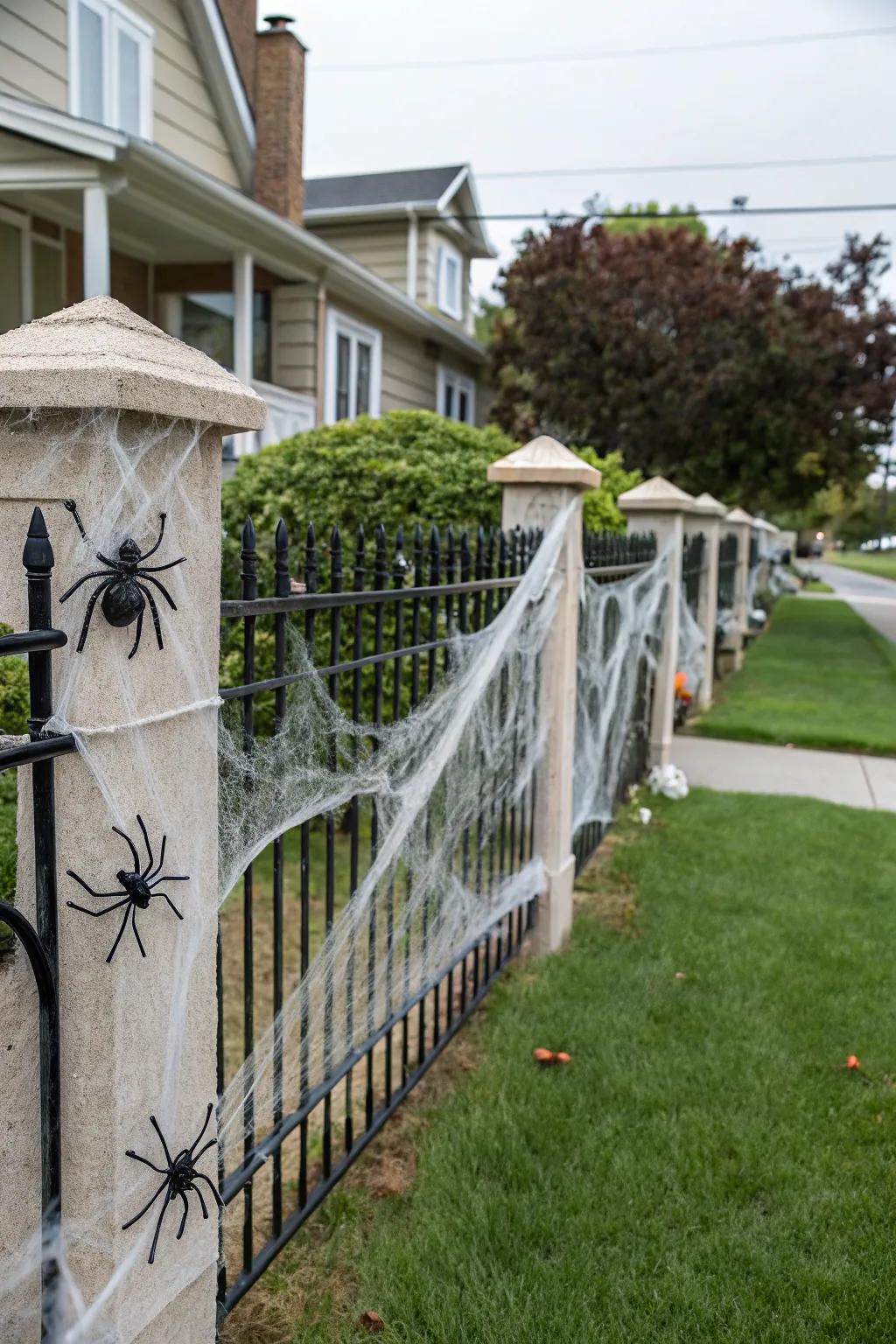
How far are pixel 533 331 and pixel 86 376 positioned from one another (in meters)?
17.0

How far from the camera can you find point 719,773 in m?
7.64

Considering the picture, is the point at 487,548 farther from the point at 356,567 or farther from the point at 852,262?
the point at 852,262

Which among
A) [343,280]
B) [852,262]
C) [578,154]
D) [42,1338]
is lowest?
[42,1338]

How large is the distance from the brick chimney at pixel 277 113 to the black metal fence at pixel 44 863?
497 inches

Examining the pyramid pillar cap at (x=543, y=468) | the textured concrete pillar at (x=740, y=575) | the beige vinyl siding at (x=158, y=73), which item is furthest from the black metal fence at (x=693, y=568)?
the beige vinyl siding at (x=158, y=73)

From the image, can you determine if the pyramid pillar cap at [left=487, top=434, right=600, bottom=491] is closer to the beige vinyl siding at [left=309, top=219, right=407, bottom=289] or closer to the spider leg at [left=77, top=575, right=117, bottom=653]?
the spider leg at [left=77, top=575, right=117, bottom=653]

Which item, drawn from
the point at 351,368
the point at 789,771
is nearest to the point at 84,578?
the point at 789,771

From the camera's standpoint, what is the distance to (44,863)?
1.53 m

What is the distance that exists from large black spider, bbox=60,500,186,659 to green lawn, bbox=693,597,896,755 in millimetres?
7823

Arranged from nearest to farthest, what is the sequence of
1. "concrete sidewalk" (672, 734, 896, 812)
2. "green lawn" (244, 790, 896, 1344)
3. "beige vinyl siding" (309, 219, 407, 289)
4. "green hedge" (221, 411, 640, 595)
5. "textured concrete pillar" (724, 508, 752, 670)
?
"green lawn" (244, 790, 896, 1344) → "green hedge" (221, 411, 640, 595) → "concrete sidewalk" (672, 734, 896, 812) → "textured concrete pillar" (724, 508, 752, 670) → "beige vinyl siding" (309, 219, 407, 289)

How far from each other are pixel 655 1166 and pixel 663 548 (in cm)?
491

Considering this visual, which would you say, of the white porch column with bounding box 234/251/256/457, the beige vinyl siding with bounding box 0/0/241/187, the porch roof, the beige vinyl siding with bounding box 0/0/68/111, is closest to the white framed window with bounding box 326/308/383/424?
the porch roof

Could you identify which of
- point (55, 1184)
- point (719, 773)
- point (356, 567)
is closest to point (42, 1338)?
point (55, 1184)

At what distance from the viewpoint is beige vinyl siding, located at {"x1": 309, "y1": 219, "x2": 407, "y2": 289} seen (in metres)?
17.1
